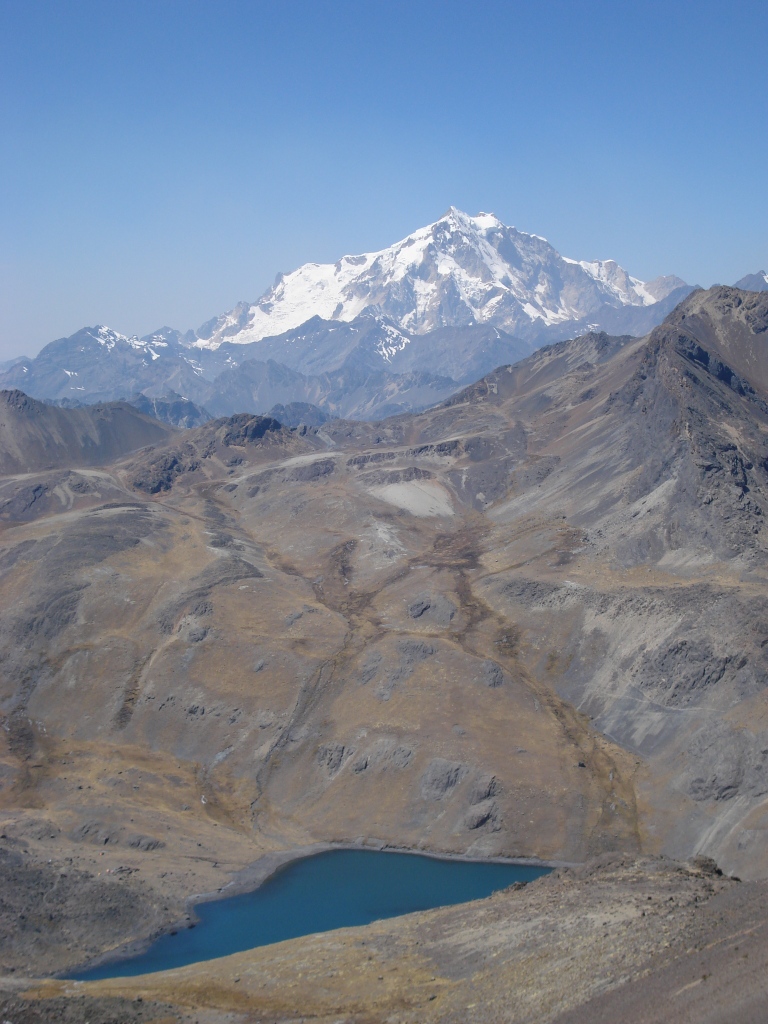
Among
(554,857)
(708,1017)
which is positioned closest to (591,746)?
(554,857)

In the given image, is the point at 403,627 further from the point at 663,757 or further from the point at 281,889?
the point at 281,889

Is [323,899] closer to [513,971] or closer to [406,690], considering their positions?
[406,690]

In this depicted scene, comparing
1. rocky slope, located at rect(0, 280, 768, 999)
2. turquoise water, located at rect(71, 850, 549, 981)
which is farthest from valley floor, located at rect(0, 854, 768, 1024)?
rocky slope, located at rect(0, 280, 768, 999)

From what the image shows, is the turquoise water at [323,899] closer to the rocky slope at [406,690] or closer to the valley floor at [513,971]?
the rocky slope at [406,690]

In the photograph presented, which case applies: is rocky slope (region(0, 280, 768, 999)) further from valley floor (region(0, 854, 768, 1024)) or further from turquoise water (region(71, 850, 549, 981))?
valley floor (region(0, 854, 768, 1024))

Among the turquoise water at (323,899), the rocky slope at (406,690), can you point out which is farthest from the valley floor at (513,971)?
the rocky slope at (406,690)

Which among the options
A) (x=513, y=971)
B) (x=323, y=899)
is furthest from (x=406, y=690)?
(x=513, y=971)
